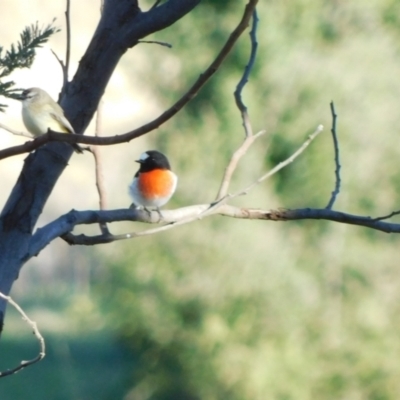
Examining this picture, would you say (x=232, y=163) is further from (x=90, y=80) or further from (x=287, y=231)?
(x=287, y=231)

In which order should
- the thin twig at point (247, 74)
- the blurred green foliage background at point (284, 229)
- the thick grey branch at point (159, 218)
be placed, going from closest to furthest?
the thick grey branch at point (159, 218)
the thin twig at point (247, 74)
the blurred green foliage background at point (284, 229)

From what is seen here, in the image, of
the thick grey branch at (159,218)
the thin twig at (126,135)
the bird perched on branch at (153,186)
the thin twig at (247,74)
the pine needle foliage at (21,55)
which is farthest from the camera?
the bird perched on branch at (153,186)

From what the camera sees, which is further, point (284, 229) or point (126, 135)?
point (284, 229)

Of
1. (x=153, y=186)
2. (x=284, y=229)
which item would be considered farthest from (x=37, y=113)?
(x=284, y=229)

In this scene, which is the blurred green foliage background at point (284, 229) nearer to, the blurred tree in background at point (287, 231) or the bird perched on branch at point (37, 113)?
the blurred tree in background at point (287, 231)

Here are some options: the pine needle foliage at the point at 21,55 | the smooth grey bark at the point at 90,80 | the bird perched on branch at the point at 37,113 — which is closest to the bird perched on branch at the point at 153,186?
the bird perched on branch at the point at 37,113

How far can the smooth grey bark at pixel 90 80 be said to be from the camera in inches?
85.3

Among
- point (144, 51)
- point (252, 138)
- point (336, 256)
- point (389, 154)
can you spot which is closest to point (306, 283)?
point (336, 256)

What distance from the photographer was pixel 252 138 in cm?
253

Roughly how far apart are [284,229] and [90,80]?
24.2 feet

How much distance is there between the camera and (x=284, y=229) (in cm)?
947

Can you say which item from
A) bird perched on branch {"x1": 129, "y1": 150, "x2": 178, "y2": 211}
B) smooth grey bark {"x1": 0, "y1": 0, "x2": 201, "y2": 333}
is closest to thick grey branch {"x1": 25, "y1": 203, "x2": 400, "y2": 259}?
smooth grey bark {"x1": 0, "y1": 0, "x2": 201, "y2": 333}

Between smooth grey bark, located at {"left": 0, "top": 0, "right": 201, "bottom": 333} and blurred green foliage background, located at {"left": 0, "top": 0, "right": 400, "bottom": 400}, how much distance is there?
21.2 ft

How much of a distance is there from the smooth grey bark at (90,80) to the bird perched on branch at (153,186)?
227 cm
